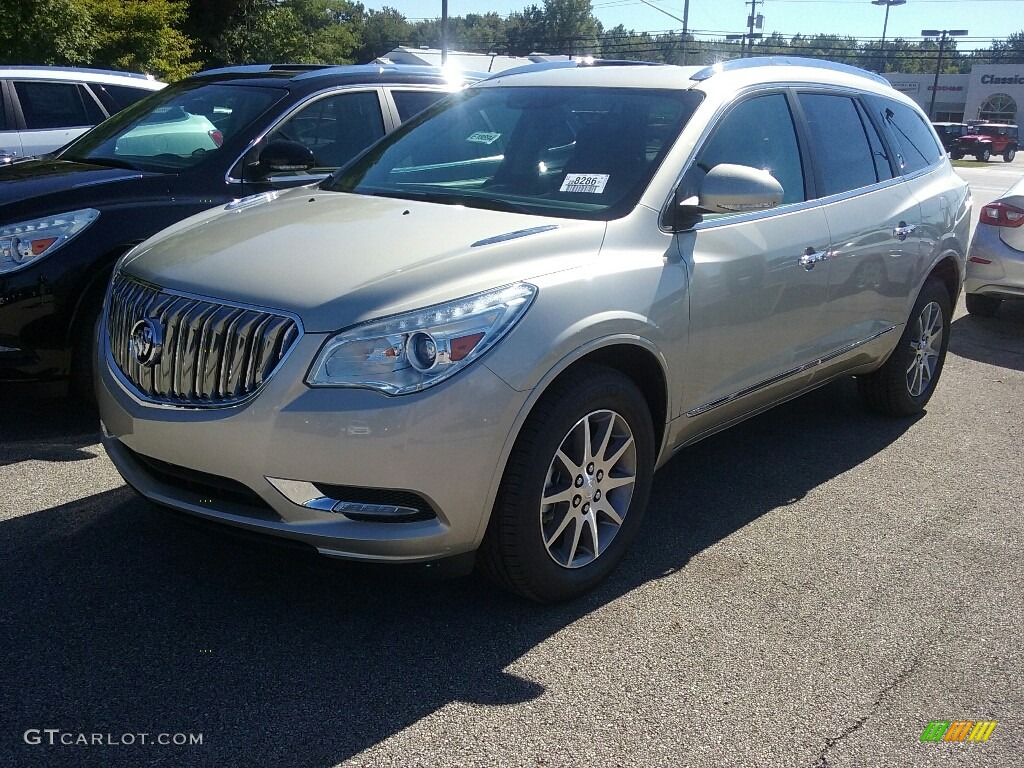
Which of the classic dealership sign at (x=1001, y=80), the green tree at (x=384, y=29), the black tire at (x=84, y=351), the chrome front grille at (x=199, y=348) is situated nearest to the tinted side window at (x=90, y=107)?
the black tire at (x=84, y=351)

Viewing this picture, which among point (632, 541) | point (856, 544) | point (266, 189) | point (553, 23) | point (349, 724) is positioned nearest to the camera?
point (349, 724)

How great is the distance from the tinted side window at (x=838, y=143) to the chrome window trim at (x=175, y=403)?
272 cm

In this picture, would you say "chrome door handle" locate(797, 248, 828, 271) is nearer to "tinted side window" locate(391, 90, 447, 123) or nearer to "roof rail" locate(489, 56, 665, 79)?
"roof rail" locate(489, 56, 665, 79)

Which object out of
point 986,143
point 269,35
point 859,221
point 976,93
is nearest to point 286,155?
point 859,221

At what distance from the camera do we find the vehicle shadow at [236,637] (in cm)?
276

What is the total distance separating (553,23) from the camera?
126312 mm

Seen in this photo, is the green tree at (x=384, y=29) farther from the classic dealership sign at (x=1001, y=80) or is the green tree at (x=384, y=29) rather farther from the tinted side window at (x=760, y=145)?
the tinted side window at (x=760, y=145)

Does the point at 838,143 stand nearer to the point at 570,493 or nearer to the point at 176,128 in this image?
the point at 570,493

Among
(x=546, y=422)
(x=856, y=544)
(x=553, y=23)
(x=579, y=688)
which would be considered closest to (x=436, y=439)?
(x=546, y=422)

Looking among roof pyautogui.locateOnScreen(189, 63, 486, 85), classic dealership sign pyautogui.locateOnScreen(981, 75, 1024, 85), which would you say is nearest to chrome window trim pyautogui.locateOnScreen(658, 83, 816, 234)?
roof pyautogui.locateOnScreen(189, 63, 486, 85)

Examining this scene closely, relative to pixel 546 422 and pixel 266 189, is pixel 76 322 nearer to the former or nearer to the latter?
pixel 266 189

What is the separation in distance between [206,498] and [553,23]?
131 meters

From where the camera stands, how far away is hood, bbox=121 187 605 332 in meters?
3.07

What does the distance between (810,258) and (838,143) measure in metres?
0.82
